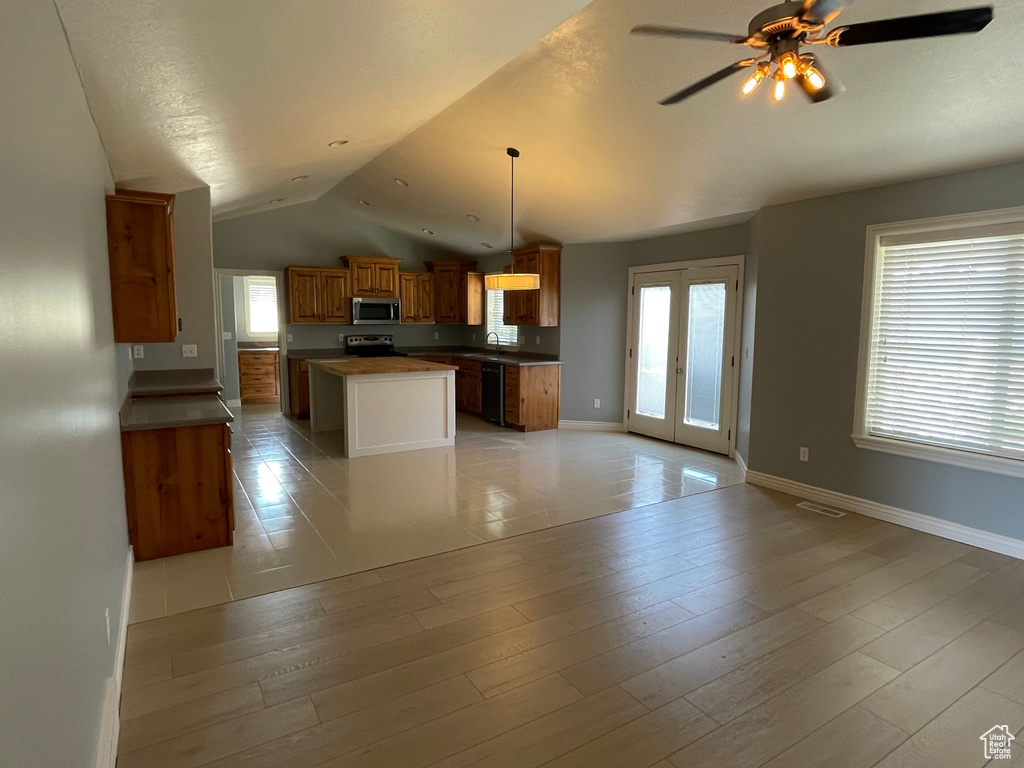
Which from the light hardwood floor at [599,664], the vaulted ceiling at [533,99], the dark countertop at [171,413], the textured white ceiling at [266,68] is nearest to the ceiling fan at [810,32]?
the vaulted ceiling at [533,99]

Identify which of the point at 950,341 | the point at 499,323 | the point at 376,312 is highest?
the point at 376,312

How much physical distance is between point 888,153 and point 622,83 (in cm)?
177

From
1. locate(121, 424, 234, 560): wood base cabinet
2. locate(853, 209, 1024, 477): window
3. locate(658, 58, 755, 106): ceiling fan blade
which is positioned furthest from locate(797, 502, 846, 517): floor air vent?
locate(121, 424, 234, 560): wood base cabinet

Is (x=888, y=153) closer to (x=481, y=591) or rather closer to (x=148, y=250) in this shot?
(x=481, y=591)

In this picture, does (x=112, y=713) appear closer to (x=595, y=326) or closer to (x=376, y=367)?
(x=376, y=367)

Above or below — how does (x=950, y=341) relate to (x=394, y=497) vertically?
above

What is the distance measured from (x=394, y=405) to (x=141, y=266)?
10.2 ft

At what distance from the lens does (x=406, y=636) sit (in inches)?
102

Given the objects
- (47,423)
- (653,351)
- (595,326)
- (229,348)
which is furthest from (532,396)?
(47,423)

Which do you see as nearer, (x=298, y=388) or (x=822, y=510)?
(x=822, y=510)

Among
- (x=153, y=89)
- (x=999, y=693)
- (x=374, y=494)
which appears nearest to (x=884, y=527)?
(x=999, y=693)

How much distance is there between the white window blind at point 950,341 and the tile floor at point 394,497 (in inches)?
61.2

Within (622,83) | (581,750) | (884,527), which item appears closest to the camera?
(581,750)

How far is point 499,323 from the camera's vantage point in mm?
8820
